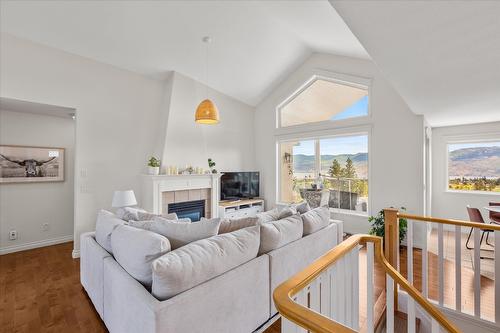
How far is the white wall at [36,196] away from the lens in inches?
154

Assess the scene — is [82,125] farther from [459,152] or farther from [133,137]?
[459,152]

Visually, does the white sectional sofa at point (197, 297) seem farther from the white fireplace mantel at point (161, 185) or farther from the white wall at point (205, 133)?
the white wall at point (205, 133)

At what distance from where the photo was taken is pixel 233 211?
5508mm

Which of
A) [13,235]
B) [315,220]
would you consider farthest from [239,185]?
[13,235]

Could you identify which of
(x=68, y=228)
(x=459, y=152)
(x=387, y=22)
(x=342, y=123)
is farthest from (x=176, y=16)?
(x=459, y=152)

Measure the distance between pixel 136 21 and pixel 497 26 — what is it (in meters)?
3.93

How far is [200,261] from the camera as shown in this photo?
61.7 inches

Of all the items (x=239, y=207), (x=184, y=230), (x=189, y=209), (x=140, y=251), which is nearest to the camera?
(x=140, y=251)

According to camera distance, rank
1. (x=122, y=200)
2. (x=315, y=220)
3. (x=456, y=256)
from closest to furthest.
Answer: (x=456, y=256) < (x=315, y=220) < (x=122, y=200)

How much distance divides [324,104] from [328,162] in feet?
4.15

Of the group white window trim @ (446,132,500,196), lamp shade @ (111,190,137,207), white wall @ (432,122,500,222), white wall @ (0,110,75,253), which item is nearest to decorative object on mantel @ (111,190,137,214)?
lamp shade @ (111,190,137,207)

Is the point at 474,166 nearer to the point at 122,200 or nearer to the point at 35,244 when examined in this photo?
the point at 122,200

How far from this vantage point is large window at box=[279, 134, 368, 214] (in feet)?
16.1

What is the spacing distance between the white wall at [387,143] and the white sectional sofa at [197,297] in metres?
2.64
